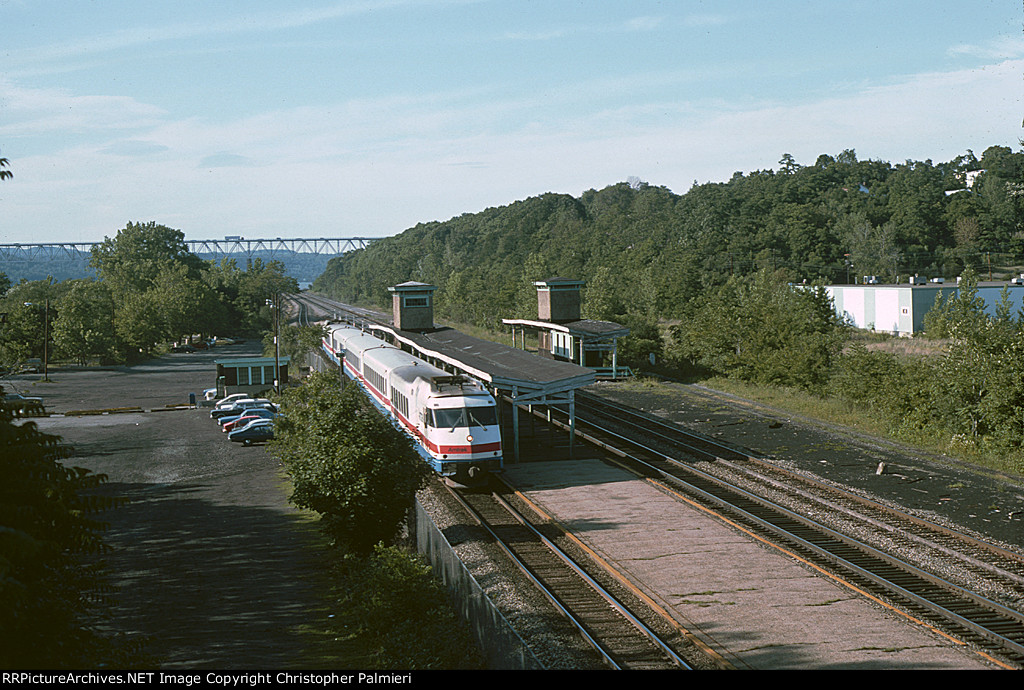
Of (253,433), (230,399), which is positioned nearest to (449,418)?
(253,433)

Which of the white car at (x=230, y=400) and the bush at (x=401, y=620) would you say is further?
the white car at (x=230, y=400)

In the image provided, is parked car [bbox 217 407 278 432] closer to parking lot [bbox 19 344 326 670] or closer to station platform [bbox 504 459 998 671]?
parking lot [bbox 19 344 326 670]

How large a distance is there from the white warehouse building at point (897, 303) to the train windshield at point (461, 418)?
51.5 m

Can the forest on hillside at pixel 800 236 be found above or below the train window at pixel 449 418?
above

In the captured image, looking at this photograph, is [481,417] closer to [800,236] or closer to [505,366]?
[505,366]

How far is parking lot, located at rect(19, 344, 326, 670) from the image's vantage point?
1525 centimetres

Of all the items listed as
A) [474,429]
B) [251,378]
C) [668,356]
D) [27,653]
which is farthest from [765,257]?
[27,653]

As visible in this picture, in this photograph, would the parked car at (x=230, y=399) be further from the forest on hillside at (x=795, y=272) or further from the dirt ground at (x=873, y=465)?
the forest on hillside at (x=795, y=272)

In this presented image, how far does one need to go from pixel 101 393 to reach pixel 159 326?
3535 cm

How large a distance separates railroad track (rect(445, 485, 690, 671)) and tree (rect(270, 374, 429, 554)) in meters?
2.94

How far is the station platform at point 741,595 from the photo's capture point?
43.5ft

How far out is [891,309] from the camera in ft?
251

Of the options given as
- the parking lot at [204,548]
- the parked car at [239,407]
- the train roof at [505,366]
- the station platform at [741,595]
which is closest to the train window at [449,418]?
the station platform at [741,595]

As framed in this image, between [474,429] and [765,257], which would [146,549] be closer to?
[474,429]
